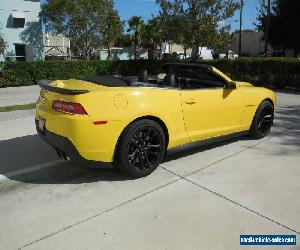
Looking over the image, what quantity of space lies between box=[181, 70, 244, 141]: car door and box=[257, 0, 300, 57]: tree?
85.6ft

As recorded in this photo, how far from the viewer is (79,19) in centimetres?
2539

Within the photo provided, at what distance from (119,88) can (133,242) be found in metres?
1.91

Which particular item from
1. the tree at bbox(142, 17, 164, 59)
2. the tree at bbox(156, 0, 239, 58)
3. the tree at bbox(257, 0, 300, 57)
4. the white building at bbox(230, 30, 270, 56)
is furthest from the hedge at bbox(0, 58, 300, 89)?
the white building at bbox(230, 30, 270, 56)

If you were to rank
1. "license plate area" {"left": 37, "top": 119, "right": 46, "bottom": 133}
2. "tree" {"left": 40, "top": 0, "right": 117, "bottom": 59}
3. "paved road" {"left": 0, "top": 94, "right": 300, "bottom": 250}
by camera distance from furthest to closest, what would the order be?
"tree" {"left": 40, "top": 0, "right": 117, "bottom": 59}, "license plate area" {"left": 37, "top": 119, "right": 46, "bottom": 133}, "paved road" {"left": 0, "top": 94, "right": 300, "bottom": 250}

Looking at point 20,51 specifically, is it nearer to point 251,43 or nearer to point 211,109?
point 211,109

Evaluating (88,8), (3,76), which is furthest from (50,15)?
(3,76)

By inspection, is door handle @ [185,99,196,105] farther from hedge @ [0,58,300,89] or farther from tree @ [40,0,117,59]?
tree @ [40,0,117,59]

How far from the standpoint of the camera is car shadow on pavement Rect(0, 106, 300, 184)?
14.8ft

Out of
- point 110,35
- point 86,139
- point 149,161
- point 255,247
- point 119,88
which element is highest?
point 110,35

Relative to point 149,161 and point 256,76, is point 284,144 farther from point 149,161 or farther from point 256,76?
point 256,76

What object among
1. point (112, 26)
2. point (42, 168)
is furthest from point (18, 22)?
point (42, 168)

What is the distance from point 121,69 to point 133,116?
1723cm

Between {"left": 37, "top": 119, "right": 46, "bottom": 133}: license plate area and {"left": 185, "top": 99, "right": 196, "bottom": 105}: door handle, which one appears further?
{"left": 185, "top": 99, "right": 196, "bottom": 105}: door handle

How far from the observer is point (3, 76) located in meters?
16.4
